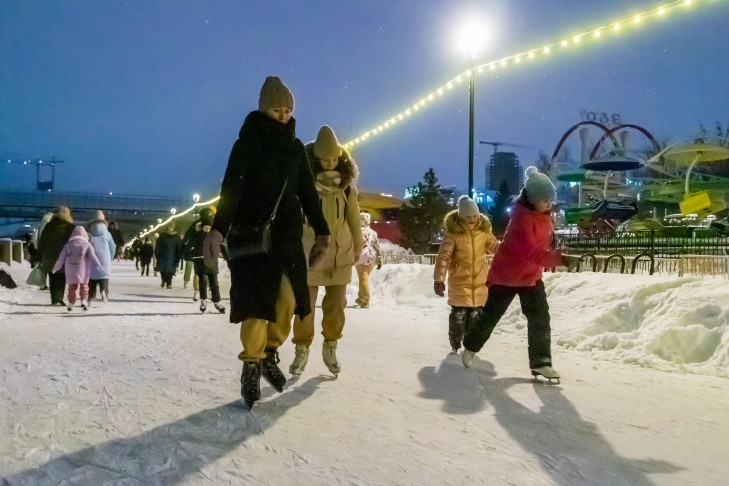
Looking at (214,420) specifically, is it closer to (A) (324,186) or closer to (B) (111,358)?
(A) (324,186)

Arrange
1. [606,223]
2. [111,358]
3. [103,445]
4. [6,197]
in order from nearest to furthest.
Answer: [103,445], [111,358], [606,223], [6,197]

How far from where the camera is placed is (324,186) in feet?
16.1

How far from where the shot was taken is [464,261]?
22.5 ft

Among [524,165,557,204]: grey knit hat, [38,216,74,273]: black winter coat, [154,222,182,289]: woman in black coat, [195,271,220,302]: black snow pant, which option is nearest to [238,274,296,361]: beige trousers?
[524,165,557,204]: grey knit hat

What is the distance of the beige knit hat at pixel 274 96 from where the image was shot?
4.07 metres

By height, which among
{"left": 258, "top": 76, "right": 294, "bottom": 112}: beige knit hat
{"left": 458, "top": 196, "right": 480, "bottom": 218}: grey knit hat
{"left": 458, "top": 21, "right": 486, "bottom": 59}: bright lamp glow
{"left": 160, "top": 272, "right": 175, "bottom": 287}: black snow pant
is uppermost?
{"left": 458, "top": 21, "right": 486, "bottom": 59}: bright lamp glow

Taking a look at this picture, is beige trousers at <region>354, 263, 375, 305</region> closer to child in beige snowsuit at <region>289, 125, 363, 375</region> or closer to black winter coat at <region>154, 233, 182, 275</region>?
child in beige snowsuit at <region>289, 125, 363, 375</region>

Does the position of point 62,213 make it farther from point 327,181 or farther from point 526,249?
point 526,249

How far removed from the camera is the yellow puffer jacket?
269 inches

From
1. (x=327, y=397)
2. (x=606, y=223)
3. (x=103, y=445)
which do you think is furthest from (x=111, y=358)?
(x=606, y=223)

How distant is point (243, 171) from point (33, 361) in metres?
2.87

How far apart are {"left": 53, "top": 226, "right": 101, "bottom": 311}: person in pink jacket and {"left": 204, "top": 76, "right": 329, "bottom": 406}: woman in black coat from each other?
7620mm

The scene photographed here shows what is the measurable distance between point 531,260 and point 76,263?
310 inches

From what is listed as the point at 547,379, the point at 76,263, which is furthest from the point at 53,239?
the point at 547,379
